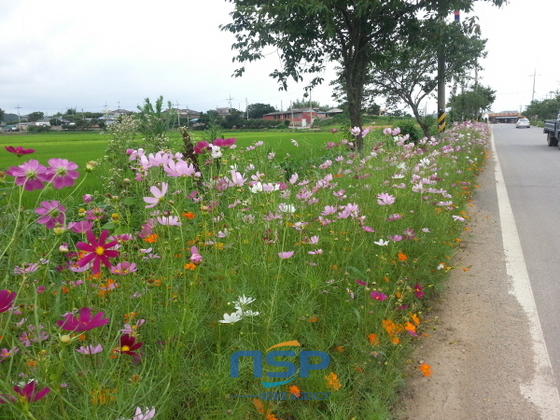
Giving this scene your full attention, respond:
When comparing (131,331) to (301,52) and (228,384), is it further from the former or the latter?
(301,52)

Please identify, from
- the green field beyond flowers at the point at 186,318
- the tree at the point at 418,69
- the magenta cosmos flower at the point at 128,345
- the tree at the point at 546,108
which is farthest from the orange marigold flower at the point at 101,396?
the tree at the point at 546,108

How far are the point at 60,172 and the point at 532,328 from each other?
2.68 meters

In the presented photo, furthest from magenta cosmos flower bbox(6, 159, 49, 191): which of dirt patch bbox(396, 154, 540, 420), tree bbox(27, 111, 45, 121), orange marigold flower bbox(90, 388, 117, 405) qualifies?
tree bbox(27, 111, 45, 121)

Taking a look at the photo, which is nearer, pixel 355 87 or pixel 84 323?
pixel 84 323

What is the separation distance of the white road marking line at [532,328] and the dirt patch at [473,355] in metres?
0.04

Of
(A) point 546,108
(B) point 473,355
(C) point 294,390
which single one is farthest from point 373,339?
(A) point 546,108

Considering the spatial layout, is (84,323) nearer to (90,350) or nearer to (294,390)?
(90,350)

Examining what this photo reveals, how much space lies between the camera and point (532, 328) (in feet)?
8.68

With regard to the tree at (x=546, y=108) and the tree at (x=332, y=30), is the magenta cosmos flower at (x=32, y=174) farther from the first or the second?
the tree at (x=546, y=108)

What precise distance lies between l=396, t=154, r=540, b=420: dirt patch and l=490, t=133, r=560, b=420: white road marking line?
4cm

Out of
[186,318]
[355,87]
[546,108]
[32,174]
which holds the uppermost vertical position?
[546,108]

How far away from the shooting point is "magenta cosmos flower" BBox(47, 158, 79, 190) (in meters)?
1.33

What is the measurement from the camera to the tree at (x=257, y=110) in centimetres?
6900

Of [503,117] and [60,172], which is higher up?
[503,117]
